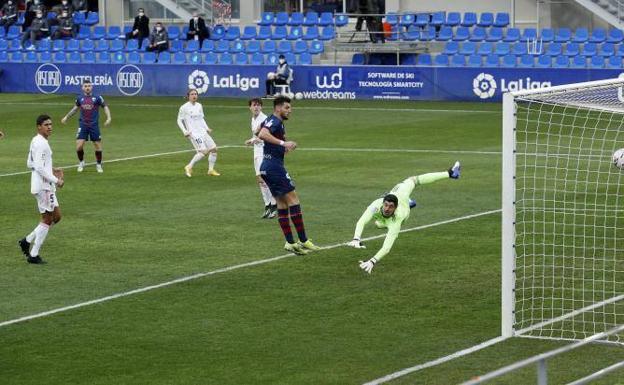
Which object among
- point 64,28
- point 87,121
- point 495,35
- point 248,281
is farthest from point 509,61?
point 248,281

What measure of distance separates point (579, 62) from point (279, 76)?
10.4 m

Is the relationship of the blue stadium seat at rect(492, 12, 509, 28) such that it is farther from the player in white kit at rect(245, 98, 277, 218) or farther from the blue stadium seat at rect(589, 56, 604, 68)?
the player in white kit at rect(245, 98, 277, 218)

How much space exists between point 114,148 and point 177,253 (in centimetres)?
1477

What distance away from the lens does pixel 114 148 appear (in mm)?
33156

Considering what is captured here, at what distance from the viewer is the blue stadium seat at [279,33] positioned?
5206 cm

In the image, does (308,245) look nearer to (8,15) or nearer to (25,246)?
(25,246)

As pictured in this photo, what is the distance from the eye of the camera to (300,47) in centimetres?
5000

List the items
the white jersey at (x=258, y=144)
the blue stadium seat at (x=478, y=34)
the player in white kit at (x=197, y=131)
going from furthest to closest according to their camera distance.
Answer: the blue stadium seat at (x=478, y=34) < the player in white kit at (x=197, y=131) < the white jersey at (x=258, y=144)

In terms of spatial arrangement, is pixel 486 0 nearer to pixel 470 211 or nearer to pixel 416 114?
pixel 416 114

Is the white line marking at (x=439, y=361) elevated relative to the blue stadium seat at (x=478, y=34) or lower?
lower

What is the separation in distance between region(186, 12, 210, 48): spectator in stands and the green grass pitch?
20.7m

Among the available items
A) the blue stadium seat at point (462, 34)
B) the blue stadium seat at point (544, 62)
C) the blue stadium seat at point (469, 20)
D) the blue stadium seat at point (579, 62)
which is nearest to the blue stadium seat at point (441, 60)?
the blue stadium seat at point (462, 34)

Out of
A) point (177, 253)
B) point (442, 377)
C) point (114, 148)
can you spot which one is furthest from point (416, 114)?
point (442, 377)

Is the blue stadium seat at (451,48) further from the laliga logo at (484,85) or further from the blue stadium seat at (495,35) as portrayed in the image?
the laliga logo at (484,85)
